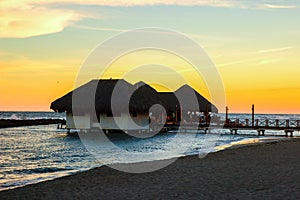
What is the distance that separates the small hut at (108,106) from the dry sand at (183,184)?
21.6 m

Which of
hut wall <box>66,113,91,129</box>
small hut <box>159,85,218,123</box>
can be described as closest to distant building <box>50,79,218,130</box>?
hut wall <box>66,113,91,129</box>

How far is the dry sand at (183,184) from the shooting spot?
27.3ft

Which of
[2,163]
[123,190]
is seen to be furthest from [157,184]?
[2,163]

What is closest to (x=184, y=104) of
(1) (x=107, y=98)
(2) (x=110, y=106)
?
(1) (x=107, y=98)

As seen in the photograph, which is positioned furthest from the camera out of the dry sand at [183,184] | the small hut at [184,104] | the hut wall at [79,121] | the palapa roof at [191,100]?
the palapa roof at [191,100]

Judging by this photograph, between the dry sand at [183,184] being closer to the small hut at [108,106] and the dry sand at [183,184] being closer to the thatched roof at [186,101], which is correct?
the small hut at [108,106]

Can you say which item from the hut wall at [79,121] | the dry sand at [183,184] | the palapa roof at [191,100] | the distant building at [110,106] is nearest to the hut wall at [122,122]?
the distant building at [110,106]

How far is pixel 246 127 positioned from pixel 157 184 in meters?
26.6

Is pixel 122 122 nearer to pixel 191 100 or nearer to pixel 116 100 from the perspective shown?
pixel 116 100

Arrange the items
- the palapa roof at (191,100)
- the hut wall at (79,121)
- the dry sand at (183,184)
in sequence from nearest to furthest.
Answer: the dry sand at (183,184) → the hut wall at (79,121) → the palapa roof at (191,100)

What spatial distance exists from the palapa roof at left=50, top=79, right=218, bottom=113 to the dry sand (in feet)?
71.8

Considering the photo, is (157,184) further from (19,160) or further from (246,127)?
(246,127)

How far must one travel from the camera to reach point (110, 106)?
34656 millimetres

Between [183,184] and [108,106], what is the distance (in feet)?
83.2
